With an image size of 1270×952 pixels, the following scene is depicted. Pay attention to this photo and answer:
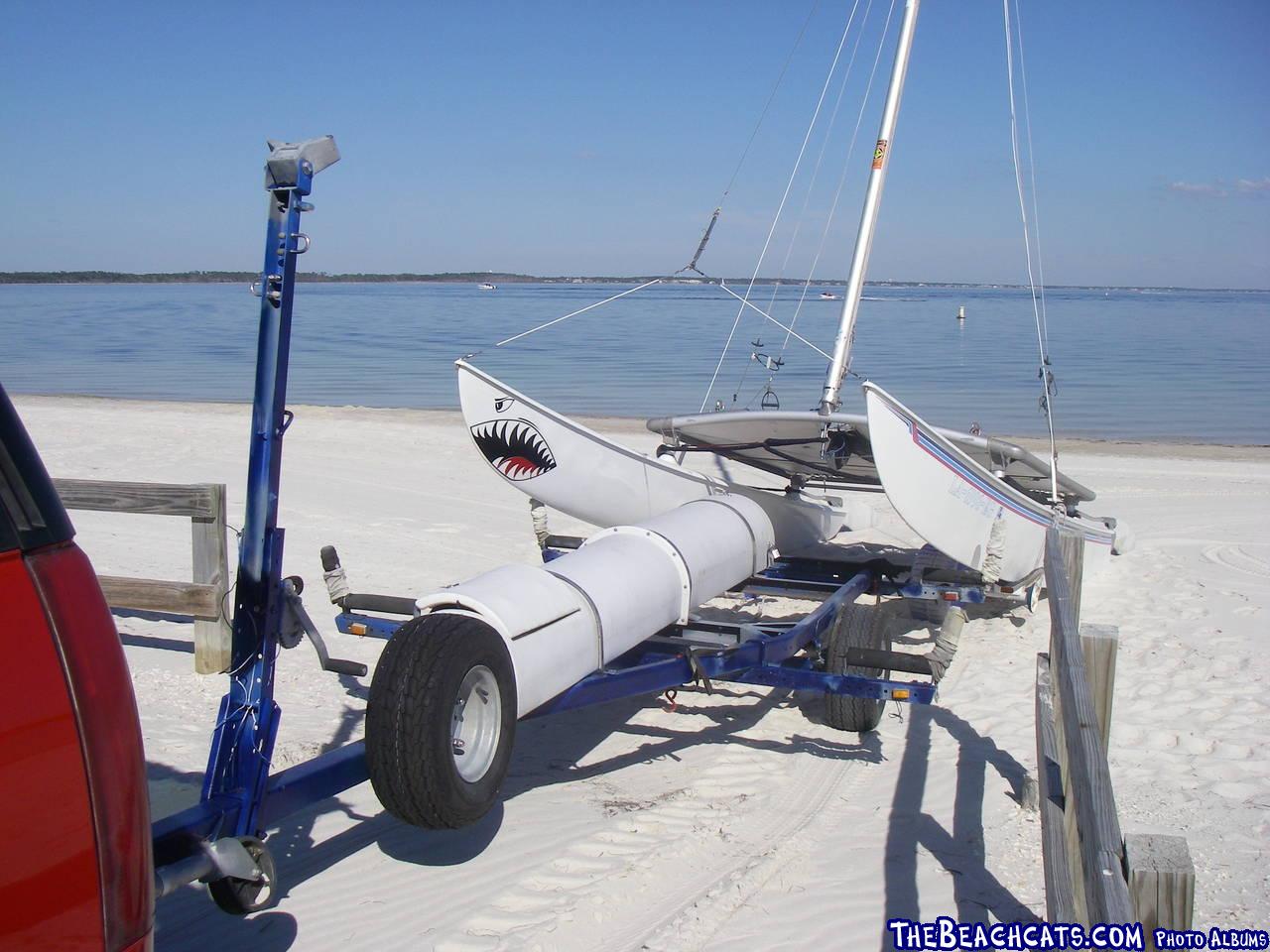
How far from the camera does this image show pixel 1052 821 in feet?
12.7

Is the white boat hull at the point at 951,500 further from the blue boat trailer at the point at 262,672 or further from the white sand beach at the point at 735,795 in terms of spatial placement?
the blue boat trailer at the point at 262,672

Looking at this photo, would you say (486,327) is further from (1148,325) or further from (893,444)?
(893,444)

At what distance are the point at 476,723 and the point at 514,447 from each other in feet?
13.0

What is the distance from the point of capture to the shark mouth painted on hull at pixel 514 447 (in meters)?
7.93

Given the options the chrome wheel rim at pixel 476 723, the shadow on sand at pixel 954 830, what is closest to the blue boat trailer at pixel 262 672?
the chrome wheel rim at pixel 476 723

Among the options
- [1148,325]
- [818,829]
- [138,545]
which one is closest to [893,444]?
[818,829]

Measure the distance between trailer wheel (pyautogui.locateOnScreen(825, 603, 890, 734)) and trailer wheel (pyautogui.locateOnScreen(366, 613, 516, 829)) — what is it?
7.34 ft

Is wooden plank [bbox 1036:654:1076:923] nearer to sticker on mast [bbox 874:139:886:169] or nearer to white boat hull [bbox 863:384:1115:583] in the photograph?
white boat hull [bbox 863:384:1115:583]

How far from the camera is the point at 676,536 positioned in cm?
607

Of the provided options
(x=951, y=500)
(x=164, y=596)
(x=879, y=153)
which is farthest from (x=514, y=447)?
(x=879, y=153)

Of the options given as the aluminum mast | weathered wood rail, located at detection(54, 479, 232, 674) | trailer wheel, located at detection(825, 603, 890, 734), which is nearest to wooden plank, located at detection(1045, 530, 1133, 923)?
trailer wheel, located at detection(825, 603, 890, 734)

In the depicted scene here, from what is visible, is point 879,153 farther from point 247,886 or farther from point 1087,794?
point 247,886

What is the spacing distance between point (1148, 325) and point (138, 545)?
6707 centimetres

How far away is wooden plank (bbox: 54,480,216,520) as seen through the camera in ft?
21.0
